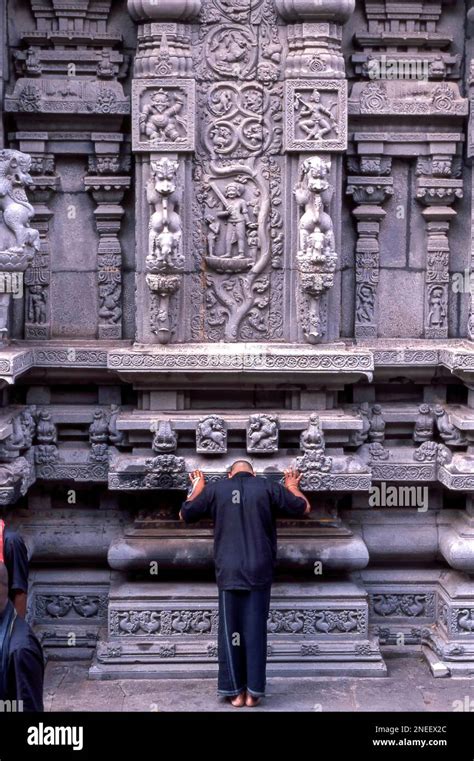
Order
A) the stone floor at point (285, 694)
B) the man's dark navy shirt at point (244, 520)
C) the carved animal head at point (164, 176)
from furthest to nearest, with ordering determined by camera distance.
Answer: the carved animal head at point (164, 176)
the stone floor at point (285, 694)
the man's dark navy shirt at point (244, 520)

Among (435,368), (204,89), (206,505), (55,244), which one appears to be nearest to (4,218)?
(55,244)

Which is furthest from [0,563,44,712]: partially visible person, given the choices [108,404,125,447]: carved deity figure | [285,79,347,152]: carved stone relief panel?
[285,79,347,152]: carved stone relief panel

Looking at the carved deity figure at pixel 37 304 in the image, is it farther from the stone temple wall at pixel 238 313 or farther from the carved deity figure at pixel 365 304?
the carved deity figure at pixel 365 304

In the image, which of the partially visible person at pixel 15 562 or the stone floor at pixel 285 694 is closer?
the partially visible person at pixel 15 562

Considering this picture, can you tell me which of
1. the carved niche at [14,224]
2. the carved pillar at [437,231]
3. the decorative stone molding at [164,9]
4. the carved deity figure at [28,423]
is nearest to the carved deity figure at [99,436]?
the carved deity figure at [28,423]

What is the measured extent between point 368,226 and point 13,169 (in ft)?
10.3

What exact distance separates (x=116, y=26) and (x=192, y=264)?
2.18 metres

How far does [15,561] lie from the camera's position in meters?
9.40

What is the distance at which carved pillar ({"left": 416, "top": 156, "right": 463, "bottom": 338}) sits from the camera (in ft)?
39.1

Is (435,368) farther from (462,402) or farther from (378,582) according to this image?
(378,582)

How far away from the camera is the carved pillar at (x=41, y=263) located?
Answer: 1187 cm

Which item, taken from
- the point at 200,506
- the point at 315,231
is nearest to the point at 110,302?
the point at 315,231

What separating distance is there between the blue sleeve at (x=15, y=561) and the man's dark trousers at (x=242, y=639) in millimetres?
1739

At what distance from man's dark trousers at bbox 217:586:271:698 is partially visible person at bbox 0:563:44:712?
3.08m
